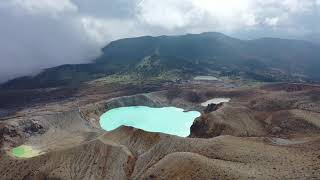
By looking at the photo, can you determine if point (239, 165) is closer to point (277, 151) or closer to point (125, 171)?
point (277, 151)

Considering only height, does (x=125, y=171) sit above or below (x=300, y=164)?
below

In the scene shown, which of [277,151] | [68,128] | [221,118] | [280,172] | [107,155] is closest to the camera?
[280,172]

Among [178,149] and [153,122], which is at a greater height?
[178,149]

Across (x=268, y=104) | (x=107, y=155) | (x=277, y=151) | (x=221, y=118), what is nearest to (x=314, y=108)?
(x=268, y=104)

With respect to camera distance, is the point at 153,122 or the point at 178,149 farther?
the point at 153,122

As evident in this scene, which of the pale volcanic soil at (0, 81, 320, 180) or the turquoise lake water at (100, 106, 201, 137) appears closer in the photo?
the pale volcanic soil at (0, 81, 320, 180)

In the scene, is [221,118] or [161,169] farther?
[221,118]

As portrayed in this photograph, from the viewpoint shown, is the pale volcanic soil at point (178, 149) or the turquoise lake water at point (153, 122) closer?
the pale volcanic soil at point (178, 149)

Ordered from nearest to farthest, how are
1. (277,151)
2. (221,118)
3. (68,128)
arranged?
(277,151) → (221,118) → (68,128)

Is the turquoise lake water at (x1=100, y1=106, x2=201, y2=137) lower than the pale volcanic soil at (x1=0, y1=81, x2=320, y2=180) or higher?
lower

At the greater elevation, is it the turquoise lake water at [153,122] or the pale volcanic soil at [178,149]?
the pale volcanic soil at [178,149]
